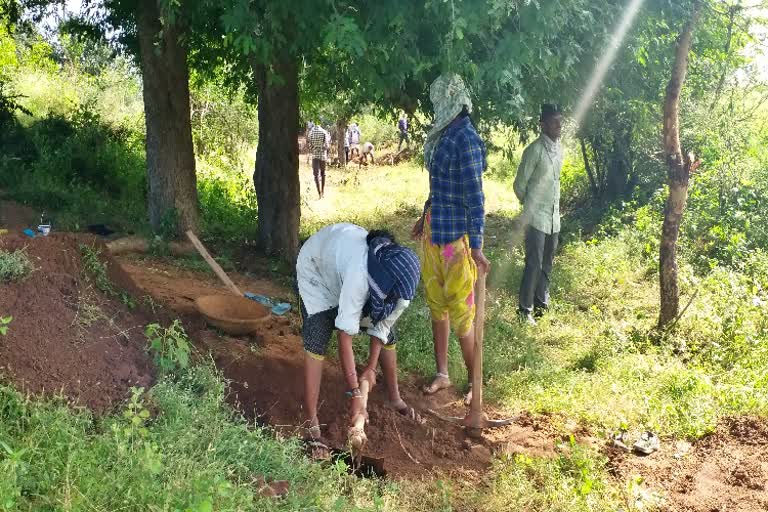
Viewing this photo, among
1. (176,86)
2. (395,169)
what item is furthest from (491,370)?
(395,169)

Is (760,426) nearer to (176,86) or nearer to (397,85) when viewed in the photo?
(397,85)

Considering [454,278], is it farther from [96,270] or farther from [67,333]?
[67,333]

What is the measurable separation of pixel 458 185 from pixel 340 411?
1.56 metres

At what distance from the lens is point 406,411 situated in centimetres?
464

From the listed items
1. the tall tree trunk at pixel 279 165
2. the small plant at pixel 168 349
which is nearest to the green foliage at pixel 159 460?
the small plant at pixel 168 349

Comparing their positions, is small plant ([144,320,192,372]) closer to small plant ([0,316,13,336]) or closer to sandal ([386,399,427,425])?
small plant ([0,316,13,336])

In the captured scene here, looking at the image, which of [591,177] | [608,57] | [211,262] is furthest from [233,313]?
[591,177]

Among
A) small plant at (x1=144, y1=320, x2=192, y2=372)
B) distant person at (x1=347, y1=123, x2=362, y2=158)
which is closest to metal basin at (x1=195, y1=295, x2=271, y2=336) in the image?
small plant at (x1=144, y1=320, x2=192, y2=372)

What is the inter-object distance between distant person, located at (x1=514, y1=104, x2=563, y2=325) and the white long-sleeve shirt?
302 centimetres

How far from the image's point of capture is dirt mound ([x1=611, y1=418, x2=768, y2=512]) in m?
4.04

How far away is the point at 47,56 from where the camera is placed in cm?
1772

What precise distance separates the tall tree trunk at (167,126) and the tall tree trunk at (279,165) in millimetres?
758

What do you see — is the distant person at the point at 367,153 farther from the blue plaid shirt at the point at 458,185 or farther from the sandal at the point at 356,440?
the sandal at the point at 356,440

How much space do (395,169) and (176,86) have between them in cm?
1148
